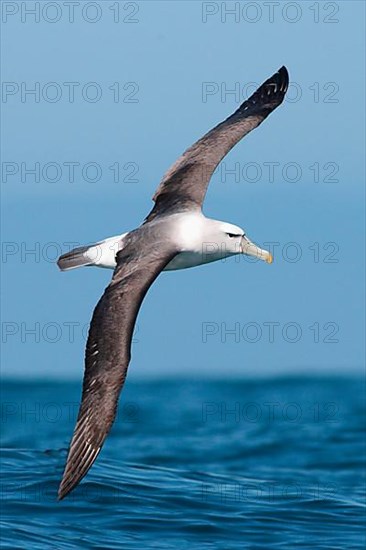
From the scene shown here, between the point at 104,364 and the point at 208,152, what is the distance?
405 cm

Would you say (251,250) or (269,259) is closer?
(269,259)

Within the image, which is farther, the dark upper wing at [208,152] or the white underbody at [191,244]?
the dark upper wing at [208,152]

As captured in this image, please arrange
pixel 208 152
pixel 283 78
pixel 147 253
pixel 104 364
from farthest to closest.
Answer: pixel 283 78
pixel 208 152
pixel 147 253
pixel 104 364

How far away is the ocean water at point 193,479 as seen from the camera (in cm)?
1546

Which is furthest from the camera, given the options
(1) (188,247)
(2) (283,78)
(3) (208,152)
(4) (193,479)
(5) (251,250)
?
(4) (193,479)

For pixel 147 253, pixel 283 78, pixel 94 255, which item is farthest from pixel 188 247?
pixel 283 78

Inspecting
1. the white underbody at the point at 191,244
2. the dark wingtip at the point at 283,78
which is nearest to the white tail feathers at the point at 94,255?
the white underbody at the point at 191,244

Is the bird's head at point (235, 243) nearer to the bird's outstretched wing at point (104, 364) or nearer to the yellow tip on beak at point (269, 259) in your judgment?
the yellow tip on beak at point (269, 259)

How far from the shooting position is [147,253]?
13.9 metres

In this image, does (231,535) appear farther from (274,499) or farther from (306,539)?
(274,499)

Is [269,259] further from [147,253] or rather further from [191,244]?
[147,253]

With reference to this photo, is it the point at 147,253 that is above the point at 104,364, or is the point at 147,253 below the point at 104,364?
above

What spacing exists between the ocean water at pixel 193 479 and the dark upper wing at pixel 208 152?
3.27m

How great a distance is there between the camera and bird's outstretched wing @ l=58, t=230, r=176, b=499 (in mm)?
12413
